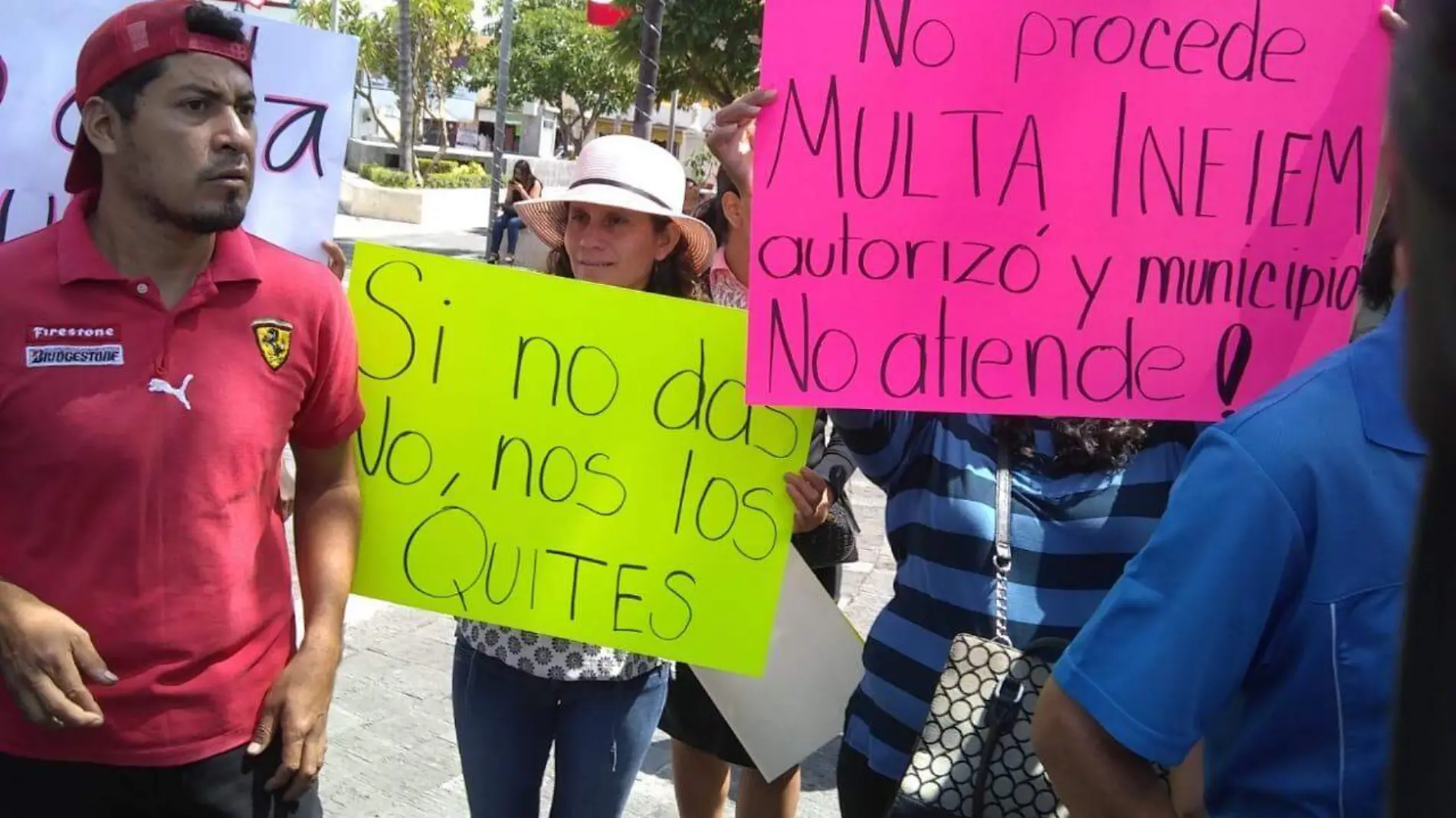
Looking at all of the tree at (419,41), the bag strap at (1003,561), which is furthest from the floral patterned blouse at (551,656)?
the tree at (419,41)

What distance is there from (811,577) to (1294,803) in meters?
1.32

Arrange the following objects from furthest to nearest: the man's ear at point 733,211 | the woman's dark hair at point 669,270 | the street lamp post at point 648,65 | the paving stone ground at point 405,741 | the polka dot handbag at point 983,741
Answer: the street lamp post at point 648,65 → the paving stone ground at point 405,741 → the man's ear at point 733,211 → the woman's dark hair at point 669,270 → the polka dot handbag at point 983,741

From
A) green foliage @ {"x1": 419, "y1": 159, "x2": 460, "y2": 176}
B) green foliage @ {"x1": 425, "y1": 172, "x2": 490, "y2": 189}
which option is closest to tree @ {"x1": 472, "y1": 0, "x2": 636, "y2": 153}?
green foliage @ {"x1": 419, "y1": 159, "x2": 460, "y2": 176}

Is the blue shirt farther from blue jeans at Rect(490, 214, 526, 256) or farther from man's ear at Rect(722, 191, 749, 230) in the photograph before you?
blue jeans at Rect(490, 214, 526, 256)

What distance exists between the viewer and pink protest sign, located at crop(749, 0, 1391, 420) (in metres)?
1.94

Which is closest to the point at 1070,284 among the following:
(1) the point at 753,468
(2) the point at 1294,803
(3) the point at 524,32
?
(1) the point at 753,468

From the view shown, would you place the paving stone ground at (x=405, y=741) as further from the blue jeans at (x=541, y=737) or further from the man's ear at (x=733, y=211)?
the man's ear at (x=733, y=211)

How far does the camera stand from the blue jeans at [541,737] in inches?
96.1

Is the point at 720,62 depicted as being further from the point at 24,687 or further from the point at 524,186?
the point at 24,687

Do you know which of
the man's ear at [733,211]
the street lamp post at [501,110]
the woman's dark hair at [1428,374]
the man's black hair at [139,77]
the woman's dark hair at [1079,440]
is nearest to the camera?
the woman's dark hair at [1428,374]

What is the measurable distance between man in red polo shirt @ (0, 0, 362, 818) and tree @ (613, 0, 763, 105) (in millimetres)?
18199

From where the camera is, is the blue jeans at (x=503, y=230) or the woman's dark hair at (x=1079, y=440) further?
the blue jeans at (x=503, y=230)

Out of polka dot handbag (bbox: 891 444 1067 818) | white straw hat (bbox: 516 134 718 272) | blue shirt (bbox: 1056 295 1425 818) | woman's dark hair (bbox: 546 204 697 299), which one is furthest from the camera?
woman's dark hair (bbox: 546 204 697 299)

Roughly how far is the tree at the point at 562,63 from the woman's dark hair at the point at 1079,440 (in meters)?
46.4
